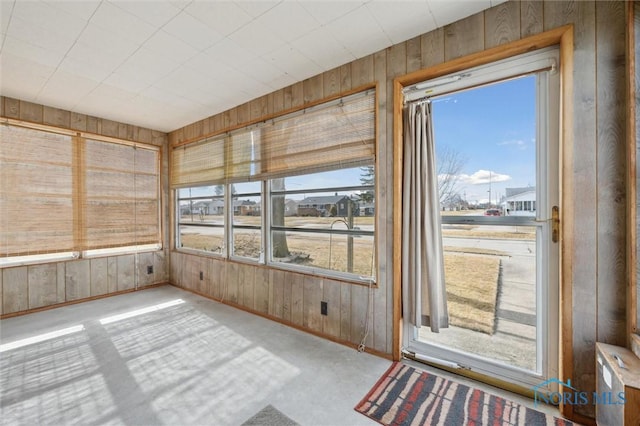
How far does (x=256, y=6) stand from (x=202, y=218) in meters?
3.17

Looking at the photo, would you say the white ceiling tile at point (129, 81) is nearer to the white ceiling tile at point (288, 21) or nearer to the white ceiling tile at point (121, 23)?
the white ceiling tile at point (121, 23)

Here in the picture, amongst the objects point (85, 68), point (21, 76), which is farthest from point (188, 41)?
point (21, 76)

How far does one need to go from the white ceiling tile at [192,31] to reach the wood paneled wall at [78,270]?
2.76 m

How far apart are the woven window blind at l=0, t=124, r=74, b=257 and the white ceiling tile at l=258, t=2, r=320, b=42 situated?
11.3ft

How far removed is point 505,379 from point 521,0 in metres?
2.59

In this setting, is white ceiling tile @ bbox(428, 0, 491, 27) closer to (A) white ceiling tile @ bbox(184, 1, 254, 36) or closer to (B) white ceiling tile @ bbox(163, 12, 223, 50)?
(A) white ceiling tile @ bbox(184, 1, 254, 36)

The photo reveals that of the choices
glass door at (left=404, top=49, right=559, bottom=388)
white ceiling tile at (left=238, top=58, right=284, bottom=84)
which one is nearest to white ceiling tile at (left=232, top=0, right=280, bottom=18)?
white ceiling tile at (left=238, top=58, right=284, bottom=84)

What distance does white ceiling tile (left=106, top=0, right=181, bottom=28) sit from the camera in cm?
176

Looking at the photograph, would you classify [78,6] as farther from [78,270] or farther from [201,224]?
[78,270]

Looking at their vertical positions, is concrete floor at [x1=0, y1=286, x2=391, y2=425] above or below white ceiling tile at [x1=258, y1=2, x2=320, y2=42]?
below

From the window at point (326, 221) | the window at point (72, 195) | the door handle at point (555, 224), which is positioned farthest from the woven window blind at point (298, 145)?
the door handle at point (555, 224)

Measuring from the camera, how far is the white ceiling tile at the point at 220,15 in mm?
1786

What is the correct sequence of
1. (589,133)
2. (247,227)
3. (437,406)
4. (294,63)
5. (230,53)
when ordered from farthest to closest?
(247,227), (294,63), (230,53), (437,406), (589,133)

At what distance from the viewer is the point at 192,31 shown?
6.73 feet
